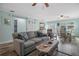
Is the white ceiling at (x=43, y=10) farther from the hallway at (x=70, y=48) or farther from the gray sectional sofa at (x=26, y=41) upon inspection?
the hallway at (x=70, y=48)

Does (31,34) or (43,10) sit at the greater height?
(43,10)

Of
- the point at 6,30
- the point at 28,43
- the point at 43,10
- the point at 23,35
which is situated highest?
the point at 43,10

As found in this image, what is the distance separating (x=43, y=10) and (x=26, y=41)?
0.99 meters

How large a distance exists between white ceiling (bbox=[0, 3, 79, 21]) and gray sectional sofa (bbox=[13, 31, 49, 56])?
0.51m

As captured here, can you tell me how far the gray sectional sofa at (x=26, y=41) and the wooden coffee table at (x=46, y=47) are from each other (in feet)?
0.40

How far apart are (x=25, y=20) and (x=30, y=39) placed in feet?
1.86

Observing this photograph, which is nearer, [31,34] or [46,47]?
[46,47]

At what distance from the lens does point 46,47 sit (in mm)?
2457

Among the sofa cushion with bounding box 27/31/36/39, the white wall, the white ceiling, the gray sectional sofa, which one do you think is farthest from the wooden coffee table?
the white wall

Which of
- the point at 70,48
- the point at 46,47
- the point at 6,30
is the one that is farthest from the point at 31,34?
the point at 70,48

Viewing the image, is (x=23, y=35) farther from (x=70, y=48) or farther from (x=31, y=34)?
(x=70, y=48)

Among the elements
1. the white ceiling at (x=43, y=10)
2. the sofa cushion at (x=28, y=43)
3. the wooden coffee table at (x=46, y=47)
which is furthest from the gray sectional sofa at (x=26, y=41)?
the white ceiling at (x=43, y=10)

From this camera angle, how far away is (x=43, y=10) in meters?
2.53

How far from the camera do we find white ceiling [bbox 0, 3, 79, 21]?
8.00ft
